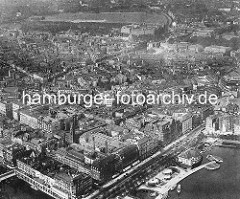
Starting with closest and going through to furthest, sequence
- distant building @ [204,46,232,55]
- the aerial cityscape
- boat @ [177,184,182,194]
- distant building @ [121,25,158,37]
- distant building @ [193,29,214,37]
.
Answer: boat @ [177,184,182,194] → the aerial cityscape → distant building @ [204,46,232,55] → distant building @ [121,25,158,37] → distant building @ [193,29,214,37]

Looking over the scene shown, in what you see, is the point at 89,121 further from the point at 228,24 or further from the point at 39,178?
the point at 228,24

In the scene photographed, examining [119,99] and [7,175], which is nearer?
[7,175]

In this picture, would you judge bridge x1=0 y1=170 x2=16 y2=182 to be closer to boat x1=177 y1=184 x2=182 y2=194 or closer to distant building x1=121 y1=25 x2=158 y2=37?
boat x1=177 y1=184 x2=182 y2=194

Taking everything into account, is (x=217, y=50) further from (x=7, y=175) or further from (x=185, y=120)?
(x=7, y=175)

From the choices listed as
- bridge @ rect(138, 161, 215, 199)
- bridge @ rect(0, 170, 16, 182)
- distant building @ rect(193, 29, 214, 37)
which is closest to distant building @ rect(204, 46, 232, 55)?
distant building @ rect(193, 29, 214, 37)

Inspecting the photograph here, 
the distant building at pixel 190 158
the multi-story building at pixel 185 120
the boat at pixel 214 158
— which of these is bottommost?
the boat at pixel 214 158

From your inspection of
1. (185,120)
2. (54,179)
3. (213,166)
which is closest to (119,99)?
(185,120)

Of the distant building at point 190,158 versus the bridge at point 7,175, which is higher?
the distant building at point 190,158

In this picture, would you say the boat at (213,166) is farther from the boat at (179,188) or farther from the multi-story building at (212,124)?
the multi-story building at (212,124)

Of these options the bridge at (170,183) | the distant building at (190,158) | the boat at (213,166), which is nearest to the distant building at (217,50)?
the distant building at (190,158)
